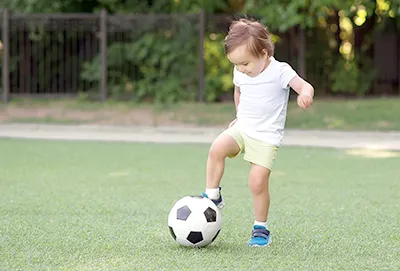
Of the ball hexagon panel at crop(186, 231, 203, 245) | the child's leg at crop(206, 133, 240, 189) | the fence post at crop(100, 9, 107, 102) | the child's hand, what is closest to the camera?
A: the child's hand

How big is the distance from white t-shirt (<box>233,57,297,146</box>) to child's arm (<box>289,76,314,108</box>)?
0.08 metres

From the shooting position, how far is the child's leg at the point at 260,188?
5.92m

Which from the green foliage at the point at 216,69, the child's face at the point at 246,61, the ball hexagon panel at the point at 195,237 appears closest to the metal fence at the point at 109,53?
the green foliage at the point at 216,69

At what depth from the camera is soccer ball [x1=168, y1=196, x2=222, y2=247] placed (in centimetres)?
570

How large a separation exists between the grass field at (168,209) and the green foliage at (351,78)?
369 inches

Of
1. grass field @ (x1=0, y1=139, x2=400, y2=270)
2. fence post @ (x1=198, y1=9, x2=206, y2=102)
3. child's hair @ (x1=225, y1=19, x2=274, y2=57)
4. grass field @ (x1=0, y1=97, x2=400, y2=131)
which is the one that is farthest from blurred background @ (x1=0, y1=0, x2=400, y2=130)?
child's hair @ (x1=225, y1=19, x2=274, y2=57)

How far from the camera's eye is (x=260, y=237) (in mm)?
5875

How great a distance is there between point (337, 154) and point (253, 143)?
6.85m

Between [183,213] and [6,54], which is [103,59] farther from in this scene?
[183,213]

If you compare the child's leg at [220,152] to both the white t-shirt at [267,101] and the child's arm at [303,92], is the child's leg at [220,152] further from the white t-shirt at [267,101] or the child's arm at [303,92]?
the child's arm at [303,92]

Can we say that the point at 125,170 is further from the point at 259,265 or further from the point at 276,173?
the point at 259,265

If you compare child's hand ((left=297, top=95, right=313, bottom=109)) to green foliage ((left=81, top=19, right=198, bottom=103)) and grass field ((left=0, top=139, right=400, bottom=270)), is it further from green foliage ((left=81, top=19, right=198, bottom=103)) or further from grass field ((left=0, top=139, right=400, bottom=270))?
green foliage ((left=81, top=19, right=198, bottom=103))

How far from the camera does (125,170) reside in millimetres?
10570

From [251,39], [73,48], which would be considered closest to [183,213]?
[251,39]
